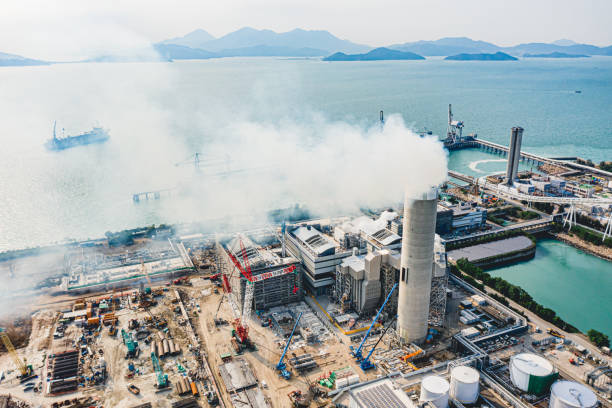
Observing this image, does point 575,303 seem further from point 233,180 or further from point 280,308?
point 233,180

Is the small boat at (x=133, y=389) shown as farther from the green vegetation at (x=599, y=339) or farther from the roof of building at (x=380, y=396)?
the green vegetation at (x=599, y=339)

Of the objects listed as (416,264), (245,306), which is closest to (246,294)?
(245,306)

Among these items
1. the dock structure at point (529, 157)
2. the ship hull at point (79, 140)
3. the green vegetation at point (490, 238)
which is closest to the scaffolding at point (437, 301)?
the green vegetation at point (490, 238)

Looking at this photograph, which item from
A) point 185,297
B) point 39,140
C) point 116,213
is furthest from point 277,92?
point 185,297

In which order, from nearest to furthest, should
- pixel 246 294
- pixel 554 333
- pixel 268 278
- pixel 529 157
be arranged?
pixel 554 333
pixel 246 294
pixel 268 278
pixel 529 157

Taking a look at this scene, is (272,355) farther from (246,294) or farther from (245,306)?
(246,294)

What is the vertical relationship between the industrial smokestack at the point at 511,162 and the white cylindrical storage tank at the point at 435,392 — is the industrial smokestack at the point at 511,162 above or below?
above
